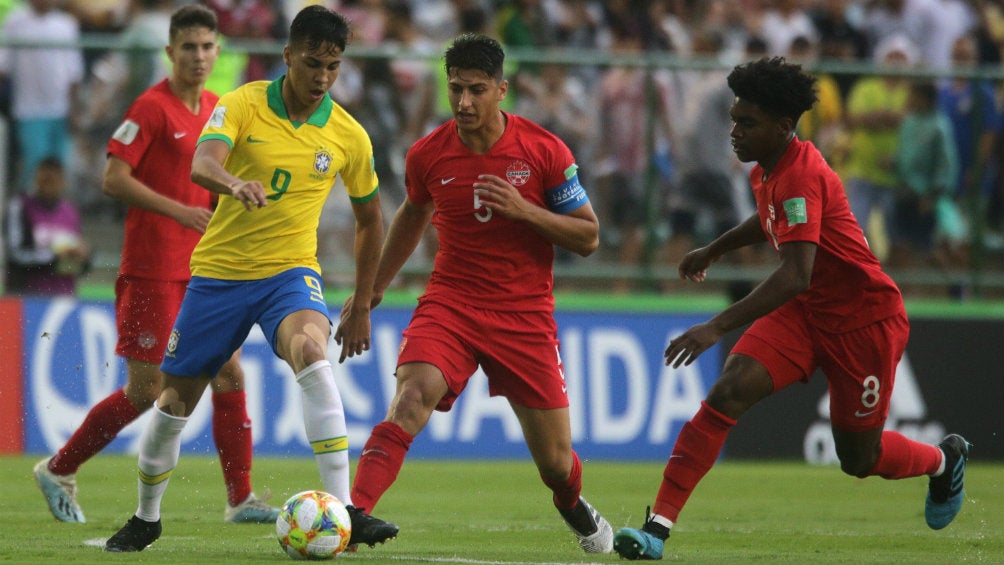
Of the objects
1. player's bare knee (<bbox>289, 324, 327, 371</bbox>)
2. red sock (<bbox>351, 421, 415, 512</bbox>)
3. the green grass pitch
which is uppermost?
player's bare knee (<bbox>289, 324, 327, 371</bbox>)

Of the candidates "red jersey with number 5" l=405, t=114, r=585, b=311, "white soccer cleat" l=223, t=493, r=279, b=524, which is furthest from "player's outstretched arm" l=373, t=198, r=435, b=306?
"white soccer cleat" l=223, t=493, r=279, b=524

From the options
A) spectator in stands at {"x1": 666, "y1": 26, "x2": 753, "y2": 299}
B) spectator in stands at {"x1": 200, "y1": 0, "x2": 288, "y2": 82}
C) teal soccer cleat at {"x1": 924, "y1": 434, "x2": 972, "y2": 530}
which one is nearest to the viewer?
teal soccer cleat at {"x1": 924, "y1": 434, "x2": 972, "y2": 530}

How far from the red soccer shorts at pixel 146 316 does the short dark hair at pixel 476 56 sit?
2545 millimetres

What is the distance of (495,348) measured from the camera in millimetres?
7344

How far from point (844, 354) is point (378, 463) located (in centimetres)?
244

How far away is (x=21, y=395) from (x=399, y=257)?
19.0 feet

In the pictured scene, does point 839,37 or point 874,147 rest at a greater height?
point 839,37

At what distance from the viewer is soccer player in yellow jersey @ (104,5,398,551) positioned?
23.2 ft

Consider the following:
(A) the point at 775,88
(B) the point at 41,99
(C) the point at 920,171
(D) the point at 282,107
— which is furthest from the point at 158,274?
(C) the point at 920,171

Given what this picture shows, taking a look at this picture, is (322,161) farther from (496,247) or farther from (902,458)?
(902,458)

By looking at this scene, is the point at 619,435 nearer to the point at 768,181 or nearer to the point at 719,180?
the point at 719,180

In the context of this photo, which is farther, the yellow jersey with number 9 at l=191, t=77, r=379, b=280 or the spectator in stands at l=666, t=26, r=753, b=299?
the spectator in stands at l=666, t=26, r=753, b=299

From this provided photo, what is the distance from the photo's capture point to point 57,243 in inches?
502

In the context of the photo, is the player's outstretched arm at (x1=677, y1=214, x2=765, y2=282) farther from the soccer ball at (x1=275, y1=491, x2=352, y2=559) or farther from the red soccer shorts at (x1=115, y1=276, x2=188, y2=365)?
the red soccer shorts at (x1=115, y1=276, x2=188, y2=365)
